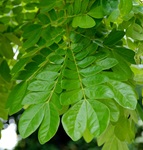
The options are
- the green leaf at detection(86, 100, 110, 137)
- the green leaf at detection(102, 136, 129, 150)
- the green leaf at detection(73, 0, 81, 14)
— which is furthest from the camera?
the green leaf at detection(102, 136, 129, 150)

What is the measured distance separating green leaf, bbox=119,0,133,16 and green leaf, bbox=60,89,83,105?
19cm

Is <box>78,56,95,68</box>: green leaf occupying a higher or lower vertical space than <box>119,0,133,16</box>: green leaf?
lower

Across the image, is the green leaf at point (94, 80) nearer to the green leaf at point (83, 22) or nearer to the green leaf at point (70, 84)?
the green leaf at point (70, 84)

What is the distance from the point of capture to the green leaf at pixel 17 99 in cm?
76

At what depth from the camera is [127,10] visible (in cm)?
73

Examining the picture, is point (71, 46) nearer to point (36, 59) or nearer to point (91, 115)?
point (36, 59)

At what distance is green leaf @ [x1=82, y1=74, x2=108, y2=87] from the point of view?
0.69 m

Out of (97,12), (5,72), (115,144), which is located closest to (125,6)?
(97,12)

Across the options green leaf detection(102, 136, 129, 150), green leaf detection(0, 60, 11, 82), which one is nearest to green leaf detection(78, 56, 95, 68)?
green leaf detection(102, 136, 129, 150)

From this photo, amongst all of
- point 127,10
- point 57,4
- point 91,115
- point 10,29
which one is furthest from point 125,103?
point 10,29

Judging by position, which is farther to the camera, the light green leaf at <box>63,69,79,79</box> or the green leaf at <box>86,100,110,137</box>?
the light green leaf at <box>63,69,79,79</box>

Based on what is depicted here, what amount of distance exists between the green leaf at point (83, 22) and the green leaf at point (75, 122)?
19 centimetres

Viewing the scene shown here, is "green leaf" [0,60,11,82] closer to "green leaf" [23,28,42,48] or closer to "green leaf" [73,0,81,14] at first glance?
"green leaf" [23,28,42,48]

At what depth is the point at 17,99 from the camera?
0.77 meters
